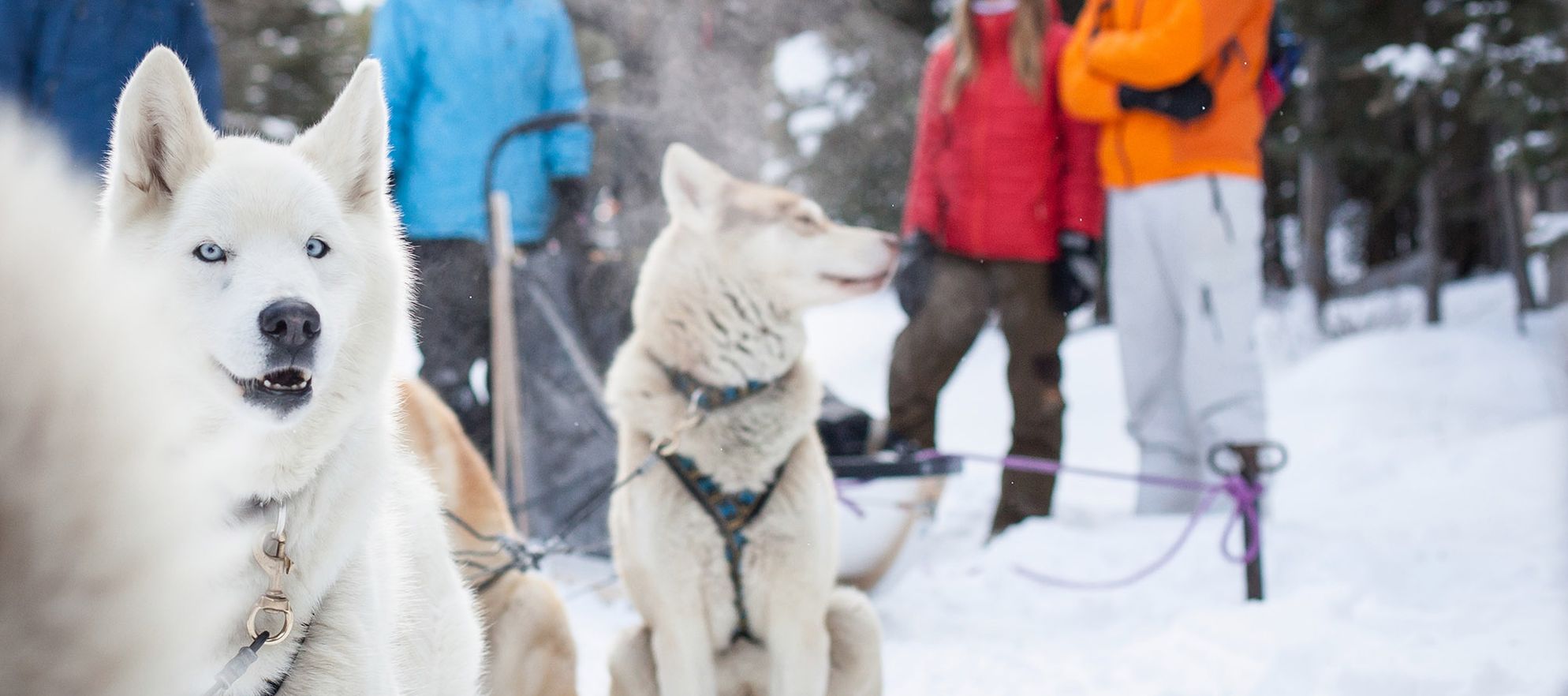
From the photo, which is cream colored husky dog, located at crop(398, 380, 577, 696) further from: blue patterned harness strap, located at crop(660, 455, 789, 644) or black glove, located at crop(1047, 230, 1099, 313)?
black glove, located at crop(1047, 230, 1099, 313)

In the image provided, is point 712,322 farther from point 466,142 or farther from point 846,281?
point 466,142

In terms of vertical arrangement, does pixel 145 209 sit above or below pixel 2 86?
below

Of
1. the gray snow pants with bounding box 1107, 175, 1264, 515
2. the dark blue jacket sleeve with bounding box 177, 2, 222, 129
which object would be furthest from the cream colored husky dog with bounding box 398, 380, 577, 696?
the gray snow pants with bounding box 1107, 175, 1264, 515

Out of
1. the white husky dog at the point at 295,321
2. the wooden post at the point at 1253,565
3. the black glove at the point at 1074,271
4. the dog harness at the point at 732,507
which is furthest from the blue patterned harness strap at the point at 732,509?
the black glove at the point at 1074,271

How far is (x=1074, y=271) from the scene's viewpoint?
3.48 m

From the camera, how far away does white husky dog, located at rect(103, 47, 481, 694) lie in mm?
846

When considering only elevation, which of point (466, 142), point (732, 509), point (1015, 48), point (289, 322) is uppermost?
point (1015, 48)

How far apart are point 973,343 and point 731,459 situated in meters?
1.97

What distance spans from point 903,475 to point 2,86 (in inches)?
90.5

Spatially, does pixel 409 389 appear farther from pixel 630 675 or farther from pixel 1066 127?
pixel 1066 127

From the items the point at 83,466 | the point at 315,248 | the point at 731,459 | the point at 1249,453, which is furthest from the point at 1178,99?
the point at 83,466

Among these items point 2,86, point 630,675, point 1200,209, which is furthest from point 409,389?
point 1200,209

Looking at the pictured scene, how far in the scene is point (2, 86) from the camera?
63.9 inches

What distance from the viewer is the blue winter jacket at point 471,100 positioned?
1746 mm
